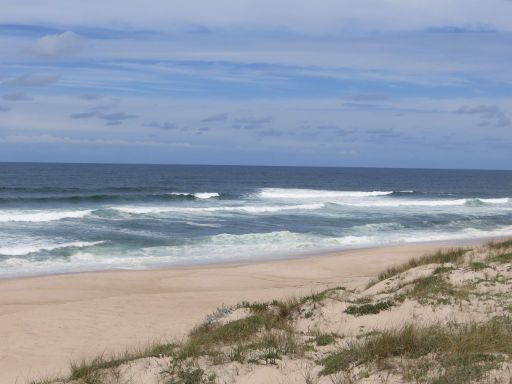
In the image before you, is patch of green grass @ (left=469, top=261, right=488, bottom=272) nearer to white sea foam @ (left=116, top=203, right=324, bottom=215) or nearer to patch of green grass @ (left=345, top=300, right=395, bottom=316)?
patch of green grass @ (left=345, top=300, right=395, bottom=316)

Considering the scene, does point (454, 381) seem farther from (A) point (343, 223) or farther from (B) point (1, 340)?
(A) point (343, 223)

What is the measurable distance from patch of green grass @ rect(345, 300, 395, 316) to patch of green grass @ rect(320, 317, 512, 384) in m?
2.56

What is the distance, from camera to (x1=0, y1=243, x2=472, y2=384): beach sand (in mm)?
9570

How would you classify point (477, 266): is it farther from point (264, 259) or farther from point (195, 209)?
point (195, 209)

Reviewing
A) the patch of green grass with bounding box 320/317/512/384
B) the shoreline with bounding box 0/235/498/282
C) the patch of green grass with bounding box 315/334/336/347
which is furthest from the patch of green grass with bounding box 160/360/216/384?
the shoreline with bounding box 0/235/498/282

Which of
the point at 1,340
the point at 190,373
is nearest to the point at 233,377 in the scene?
the point at 190,373

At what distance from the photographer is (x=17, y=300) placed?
1352 cm

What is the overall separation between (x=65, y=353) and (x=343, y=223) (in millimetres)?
24509

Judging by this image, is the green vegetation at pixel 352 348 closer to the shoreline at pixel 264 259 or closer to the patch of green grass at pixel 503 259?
the patch of green grass at pixel 503 259

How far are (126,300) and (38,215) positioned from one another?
21153mm

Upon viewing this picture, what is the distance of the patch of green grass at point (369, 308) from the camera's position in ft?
30.8

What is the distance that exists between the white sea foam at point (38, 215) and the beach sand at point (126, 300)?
15618 mm

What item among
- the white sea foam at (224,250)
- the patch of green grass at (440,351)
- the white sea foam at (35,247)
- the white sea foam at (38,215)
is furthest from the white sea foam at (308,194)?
the patch of green grass at (440,351)

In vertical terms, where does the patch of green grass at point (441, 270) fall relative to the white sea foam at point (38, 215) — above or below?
above
